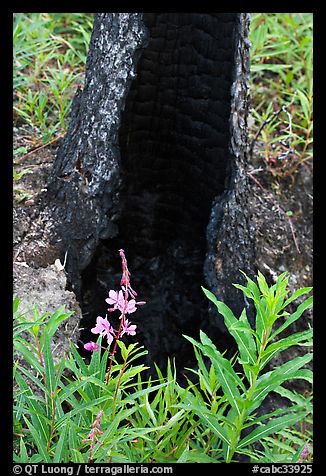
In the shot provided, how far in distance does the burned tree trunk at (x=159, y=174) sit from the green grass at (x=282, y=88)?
832mm

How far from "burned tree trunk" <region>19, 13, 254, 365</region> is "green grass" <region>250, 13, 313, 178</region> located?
832mm

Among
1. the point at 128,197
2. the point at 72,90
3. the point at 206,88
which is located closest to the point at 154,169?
the point at 128,197

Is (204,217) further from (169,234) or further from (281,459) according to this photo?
(281,459)

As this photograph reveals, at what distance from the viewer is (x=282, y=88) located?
11.7ft

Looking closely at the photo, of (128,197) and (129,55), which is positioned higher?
(129,55)

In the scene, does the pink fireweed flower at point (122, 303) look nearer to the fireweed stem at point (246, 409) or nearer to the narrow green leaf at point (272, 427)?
the fireweed stem at point (246, 409)

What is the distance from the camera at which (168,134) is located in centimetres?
245

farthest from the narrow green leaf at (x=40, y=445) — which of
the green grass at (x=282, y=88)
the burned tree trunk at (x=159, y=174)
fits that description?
the green grass at (x=282, y=88)

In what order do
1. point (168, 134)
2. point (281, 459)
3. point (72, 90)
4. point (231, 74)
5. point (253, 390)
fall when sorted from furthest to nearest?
point (72, 90), point (168, 134), point (231, 74), point (281, 459), point (253, 390)

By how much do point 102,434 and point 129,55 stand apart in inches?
51.1

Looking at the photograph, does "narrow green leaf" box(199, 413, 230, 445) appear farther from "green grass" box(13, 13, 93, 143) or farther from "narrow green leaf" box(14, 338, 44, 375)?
"green grass" box(13, 13, 93, 143)

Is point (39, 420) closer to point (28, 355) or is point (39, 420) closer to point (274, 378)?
point (28, 355)

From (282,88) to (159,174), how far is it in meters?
1.34

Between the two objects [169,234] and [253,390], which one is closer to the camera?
[253,390]
